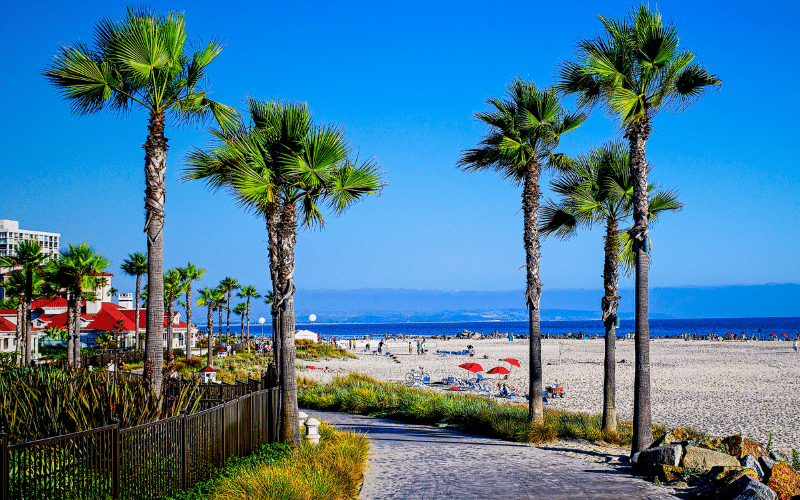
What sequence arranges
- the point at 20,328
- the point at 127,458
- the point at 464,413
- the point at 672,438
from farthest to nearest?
the point at 20,328 → the point at 464,413 → the point at 672,438 → the point at 127,458

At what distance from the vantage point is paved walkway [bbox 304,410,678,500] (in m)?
9.45

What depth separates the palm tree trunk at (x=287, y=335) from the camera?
467 inches

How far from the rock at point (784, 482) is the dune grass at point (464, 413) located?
17.3 feet

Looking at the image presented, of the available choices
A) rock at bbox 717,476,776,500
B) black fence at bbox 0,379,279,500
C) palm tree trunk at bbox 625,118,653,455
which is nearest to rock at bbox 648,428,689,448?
palm tree trunk at bbox 625,118,653,455

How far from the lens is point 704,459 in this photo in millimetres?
10023

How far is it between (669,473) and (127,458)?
8.06 metres

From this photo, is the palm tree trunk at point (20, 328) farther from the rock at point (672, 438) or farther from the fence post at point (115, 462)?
the rock at point (672, 438)

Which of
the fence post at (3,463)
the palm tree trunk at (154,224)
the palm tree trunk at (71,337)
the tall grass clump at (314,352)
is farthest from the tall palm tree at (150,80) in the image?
the tall grass clump at (314,352)

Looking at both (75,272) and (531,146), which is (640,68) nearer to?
(531,146)

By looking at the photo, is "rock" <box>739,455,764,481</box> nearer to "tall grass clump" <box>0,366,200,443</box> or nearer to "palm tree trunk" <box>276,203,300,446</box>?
"palm tree trunk" <box>276,203,300,446</box>

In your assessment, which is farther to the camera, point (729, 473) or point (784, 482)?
point (729, 473)

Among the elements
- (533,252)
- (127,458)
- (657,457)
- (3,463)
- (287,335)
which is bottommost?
→ (657,457)

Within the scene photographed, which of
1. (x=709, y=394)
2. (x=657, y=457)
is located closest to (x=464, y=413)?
(x=657, y=457)

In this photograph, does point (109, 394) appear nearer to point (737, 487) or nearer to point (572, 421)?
point (737, 487)
